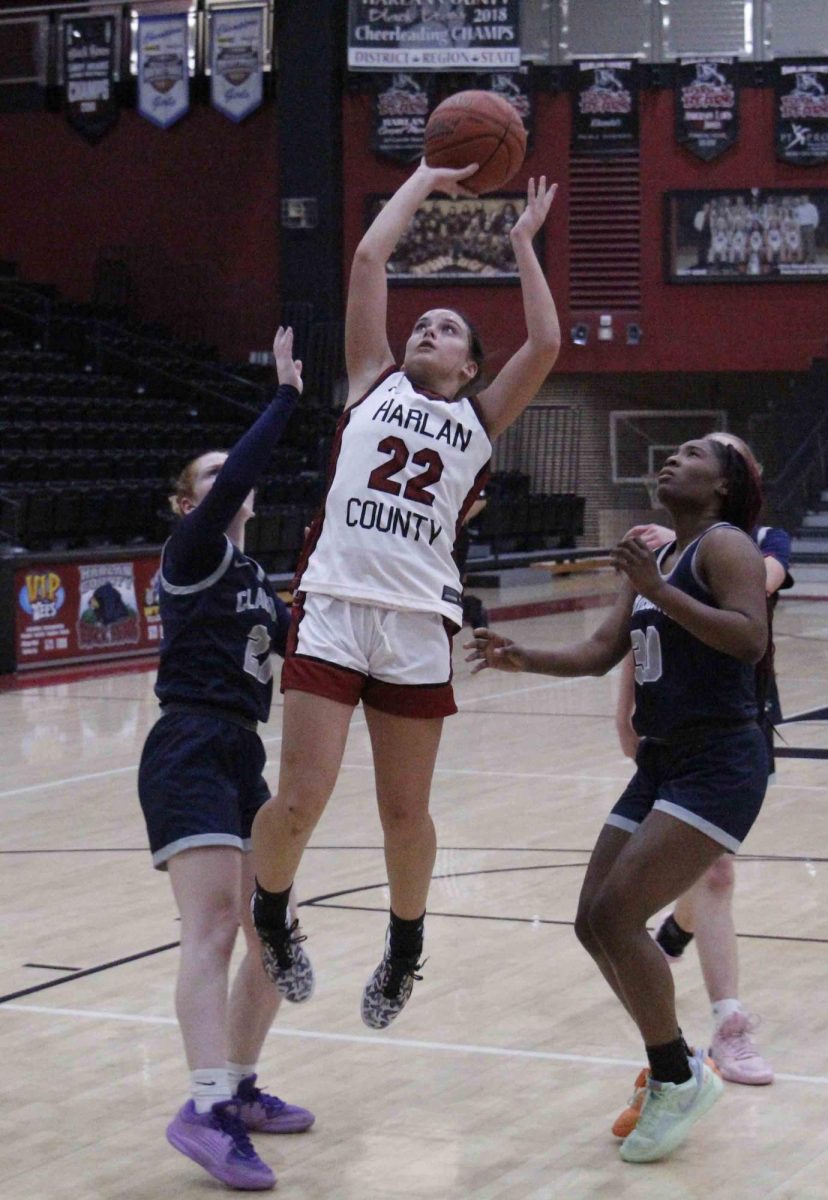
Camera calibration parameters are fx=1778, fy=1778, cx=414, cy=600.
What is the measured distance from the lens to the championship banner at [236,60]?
2092 cm

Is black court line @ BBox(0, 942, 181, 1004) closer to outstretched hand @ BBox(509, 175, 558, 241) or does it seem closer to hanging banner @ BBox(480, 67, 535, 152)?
outstretched hand @ BBox(509, 175, 558, 241)

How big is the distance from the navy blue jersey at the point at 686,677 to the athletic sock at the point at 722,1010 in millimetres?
878

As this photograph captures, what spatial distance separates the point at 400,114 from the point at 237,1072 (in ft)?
62.9

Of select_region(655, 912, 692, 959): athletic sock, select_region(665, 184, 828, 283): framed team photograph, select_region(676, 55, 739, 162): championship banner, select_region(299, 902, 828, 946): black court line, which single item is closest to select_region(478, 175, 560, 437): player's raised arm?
select_region(655, 912, 692, 959): athletic sock

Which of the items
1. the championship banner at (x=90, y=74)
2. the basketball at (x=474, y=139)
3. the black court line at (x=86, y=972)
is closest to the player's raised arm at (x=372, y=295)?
the basketball at (x=474, y=139)

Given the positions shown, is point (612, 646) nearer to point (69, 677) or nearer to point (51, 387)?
point (69, 677)

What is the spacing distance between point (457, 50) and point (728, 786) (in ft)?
60.0

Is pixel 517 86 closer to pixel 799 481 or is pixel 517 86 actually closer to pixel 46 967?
pixel 799 481

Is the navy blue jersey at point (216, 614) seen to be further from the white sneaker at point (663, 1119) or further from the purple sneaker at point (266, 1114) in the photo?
the white sneaker at point (663, 1119)

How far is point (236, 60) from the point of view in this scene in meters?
21.3

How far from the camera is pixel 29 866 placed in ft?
22.1

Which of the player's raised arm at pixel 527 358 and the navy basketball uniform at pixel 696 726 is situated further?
the player's raised arm at pixel 527 358

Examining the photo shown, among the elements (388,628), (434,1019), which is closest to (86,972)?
(434,1019)

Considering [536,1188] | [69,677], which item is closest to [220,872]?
[536,1188]
